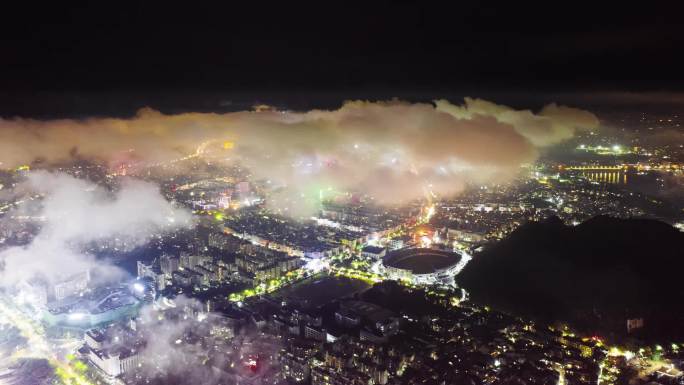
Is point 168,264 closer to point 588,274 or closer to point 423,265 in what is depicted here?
point 423,265

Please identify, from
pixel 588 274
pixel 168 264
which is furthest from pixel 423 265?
pixel 168 264

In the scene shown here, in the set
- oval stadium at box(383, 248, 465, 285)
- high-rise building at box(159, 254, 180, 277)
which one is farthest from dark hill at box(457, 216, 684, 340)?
high-rise building at box(159, 254, 180, 277)

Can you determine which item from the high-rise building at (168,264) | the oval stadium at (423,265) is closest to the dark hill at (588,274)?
the oval stadium at (423,265)

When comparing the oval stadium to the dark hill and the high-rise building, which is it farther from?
the high-rise building

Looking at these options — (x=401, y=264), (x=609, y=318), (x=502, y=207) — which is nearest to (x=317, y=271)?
(x=401, y=264)

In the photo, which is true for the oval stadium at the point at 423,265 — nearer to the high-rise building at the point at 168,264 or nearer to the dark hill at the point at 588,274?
the dark hill at the point at 588,274
